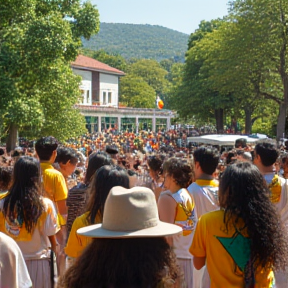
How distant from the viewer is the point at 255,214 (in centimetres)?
351

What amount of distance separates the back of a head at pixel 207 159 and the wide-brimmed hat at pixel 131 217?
2749 mm

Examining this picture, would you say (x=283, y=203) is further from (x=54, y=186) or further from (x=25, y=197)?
(x=25, y=197)

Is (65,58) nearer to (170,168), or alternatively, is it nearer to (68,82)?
(68,82)

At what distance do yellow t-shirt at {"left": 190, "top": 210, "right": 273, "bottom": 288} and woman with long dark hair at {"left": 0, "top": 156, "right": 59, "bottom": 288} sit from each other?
1.49 m

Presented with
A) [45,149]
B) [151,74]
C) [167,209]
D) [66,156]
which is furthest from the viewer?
[151,74]

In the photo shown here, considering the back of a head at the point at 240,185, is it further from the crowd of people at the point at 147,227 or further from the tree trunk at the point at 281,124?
the tree trunk at the point at 281,124

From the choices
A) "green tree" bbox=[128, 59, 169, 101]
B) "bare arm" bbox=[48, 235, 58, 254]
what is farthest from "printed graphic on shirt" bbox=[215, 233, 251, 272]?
"green tree" bbox=[128, 59, 169, 101]

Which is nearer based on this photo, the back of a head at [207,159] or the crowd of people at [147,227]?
the crowd of people at [147,227]

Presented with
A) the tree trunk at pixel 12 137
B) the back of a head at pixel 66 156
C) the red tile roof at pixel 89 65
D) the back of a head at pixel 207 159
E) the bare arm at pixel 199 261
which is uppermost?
the red tile roof at pixel 89 65

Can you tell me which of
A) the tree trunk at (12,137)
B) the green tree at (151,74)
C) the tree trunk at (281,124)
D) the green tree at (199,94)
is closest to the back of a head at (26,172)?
the tree trunk at (12,137)

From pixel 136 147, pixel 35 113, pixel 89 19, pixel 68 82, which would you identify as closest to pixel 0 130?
pixel 35 113

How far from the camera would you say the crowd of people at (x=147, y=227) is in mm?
2559

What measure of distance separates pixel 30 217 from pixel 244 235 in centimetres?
187

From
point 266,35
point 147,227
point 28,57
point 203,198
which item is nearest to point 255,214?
point 147,227
